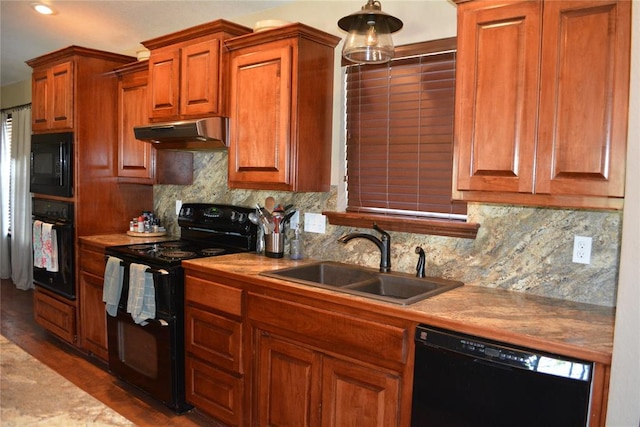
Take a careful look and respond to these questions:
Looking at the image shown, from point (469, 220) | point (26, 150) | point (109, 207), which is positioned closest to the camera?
point (469, 220)

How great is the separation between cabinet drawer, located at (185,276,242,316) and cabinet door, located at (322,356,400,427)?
23.9 inches

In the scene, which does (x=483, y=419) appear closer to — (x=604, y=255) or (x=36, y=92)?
(x=604, y=255)

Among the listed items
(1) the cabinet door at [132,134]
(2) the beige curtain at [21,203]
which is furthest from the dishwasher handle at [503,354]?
(2) the beige curtain at [21,203]

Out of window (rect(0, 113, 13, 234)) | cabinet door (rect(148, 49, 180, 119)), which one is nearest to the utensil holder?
cabinet door (rect(148, 49, 180, 119))

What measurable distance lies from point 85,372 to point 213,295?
157cm

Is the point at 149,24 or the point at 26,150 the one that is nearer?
the point at 149,24

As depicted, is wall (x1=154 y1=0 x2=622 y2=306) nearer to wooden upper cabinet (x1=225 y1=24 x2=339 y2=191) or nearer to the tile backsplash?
the tile backsplash

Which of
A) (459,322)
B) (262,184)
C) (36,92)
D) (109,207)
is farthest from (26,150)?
(459,322)

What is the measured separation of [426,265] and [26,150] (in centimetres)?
515

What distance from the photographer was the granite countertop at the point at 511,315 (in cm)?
156

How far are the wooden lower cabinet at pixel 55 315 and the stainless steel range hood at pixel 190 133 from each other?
1555 mm

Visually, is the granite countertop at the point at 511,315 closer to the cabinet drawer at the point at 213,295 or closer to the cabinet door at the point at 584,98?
the cabinet drawer at the point at 213,295

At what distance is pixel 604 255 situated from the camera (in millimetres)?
2002

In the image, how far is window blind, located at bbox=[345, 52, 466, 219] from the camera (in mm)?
2512
